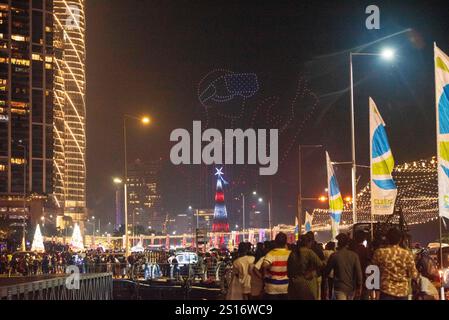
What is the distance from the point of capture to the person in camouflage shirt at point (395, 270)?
1300cm

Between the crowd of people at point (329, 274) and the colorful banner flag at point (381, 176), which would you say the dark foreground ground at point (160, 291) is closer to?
the colorful banner flag at point (381, 176)

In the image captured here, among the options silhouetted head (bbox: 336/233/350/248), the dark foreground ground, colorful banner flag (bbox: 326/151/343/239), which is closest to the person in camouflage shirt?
silhouetted head (bbox: 336/233/350/248)

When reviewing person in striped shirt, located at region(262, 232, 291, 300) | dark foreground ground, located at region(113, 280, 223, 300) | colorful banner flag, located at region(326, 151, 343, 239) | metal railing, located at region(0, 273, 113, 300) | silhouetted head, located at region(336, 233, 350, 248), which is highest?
colorful banner flag, located at region(326, 151, 343, 239)

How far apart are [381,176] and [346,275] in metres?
9.28

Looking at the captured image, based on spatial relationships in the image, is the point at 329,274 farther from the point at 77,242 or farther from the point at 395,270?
the point at 77,242

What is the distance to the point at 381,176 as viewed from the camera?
75.1 feet

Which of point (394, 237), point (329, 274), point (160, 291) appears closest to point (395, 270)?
point (394, 237)

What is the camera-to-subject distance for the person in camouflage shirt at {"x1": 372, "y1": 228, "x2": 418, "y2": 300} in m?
13.0

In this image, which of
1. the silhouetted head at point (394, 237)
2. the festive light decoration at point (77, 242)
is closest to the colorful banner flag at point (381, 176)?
the silhouetted head at point (394, 237)

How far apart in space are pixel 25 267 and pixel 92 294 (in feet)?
65.5

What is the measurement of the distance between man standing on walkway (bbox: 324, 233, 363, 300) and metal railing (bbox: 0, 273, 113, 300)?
6.32 meters

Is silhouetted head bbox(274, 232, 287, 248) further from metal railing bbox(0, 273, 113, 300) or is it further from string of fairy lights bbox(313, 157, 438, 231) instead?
string of fairy lights bbox(313, 157, 438, 231)

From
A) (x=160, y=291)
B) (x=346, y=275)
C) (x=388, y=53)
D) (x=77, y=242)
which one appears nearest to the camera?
(x=346, y=275)

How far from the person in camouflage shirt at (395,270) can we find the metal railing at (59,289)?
7214 millimetres
